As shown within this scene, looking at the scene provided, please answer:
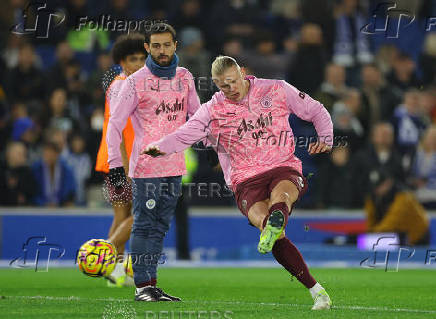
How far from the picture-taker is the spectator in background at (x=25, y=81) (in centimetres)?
1802

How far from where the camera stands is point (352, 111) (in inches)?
679

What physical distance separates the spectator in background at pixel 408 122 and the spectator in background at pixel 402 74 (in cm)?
109

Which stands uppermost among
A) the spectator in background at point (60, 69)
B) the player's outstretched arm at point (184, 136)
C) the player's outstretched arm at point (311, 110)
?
the spectator in background at point (60, 69)

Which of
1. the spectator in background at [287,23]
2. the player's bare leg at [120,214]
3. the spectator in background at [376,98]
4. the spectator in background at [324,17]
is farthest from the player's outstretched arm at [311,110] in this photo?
the spectator in background at [287,23]

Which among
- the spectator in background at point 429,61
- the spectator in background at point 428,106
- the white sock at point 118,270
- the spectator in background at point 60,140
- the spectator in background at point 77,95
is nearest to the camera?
the white sock at point 118,270

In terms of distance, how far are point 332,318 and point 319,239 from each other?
877cm

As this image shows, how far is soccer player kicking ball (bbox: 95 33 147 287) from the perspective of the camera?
10273 millimetres

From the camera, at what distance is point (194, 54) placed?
17266mm

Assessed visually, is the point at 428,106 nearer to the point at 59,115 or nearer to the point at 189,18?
the point at 189,18

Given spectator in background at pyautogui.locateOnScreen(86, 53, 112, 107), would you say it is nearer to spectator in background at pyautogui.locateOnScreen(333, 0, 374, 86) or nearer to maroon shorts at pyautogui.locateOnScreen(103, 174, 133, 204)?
spectator in background at pyautogui.locateOnScreen(333, 0, 374, 86)

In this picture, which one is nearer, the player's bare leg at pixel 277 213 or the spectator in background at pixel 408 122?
the player's bare leg at pixel 277 213

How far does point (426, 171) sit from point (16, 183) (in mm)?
6577

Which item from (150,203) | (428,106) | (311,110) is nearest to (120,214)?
(150,203)

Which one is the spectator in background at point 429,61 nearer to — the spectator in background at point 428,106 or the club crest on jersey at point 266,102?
the spectator in background at point 428,106
